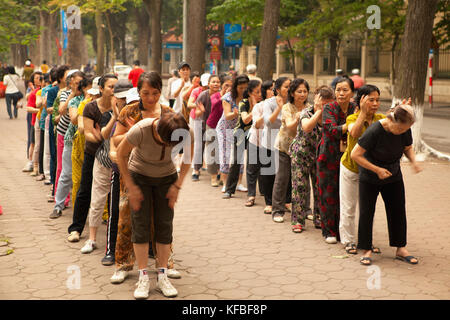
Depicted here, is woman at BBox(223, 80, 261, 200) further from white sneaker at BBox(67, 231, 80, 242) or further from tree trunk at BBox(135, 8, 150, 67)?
tree trunk at BBox(135, 8, 150, 67)

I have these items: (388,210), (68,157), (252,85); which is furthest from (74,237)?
(252,85)

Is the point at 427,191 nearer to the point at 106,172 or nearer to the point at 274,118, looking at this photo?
the point at 274,118

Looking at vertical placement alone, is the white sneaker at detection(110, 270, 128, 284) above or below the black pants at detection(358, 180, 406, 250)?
below

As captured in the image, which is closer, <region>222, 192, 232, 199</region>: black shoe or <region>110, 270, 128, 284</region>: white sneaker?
<region>110, 270, 128, 284</region>: white sneaker

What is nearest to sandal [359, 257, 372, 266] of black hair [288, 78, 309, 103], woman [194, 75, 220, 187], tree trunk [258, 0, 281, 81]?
black hair [288, 78, 309, 103]

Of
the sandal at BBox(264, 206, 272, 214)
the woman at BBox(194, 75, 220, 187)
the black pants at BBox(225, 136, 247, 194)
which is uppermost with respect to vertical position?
the woman at BBox(194, 75, 220, 187)

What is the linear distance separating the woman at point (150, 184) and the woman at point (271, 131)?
276 centimetres

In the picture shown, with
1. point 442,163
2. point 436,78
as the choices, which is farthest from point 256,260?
point 436,78

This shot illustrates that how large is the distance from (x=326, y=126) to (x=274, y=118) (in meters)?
1.39

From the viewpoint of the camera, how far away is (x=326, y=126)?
6.27m

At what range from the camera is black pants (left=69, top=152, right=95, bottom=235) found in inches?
255

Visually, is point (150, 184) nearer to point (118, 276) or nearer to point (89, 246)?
point (118, 276)

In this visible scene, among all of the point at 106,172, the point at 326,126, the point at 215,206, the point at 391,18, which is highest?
the point at 391,18

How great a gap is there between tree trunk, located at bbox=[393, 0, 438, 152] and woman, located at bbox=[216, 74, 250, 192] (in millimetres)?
4607
